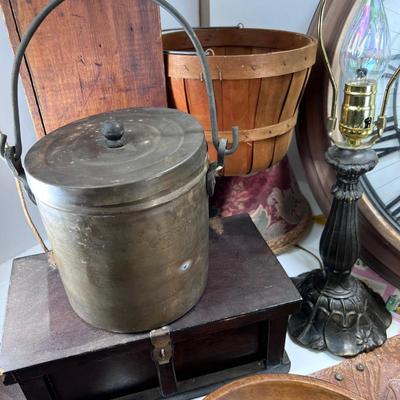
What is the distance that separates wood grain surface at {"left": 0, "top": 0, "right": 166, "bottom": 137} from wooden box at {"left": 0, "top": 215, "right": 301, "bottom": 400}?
473mm

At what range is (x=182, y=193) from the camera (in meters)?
0.79

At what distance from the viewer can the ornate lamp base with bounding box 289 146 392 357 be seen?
113cm

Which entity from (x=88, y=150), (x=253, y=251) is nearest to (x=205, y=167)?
(x=88, y=150)

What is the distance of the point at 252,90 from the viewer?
3.66ft

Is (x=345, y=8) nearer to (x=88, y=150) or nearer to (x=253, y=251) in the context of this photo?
(x=253, y=251)

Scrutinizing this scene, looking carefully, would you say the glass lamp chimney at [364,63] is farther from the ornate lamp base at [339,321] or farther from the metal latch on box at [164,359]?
the metal latch on box at [164,359]

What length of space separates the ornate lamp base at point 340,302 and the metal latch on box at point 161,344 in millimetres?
479

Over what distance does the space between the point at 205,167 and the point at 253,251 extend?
40 centimetres

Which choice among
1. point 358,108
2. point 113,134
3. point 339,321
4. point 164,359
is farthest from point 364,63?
point 164,359

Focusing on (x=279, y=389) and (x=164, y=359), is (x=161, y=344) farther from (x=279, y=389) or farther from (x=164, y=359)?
(x=279, y=389)

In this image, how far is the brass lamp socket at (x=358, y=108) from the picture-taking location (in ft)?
3.11

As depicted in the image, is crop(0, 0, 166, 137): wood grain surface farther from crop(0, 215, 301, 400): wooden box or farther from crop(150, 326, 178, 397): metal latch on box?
crop(150, 326, 178, 397): metal latch on box

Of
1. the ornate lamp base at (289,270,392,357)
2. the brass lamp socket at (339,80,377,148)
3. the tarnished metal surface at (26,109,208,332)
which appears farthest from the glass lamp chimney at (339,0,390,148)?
the ornate lamp base at (289,270,392,357)

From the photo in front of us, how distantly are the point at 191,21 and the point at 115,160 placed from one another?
1193 mm
